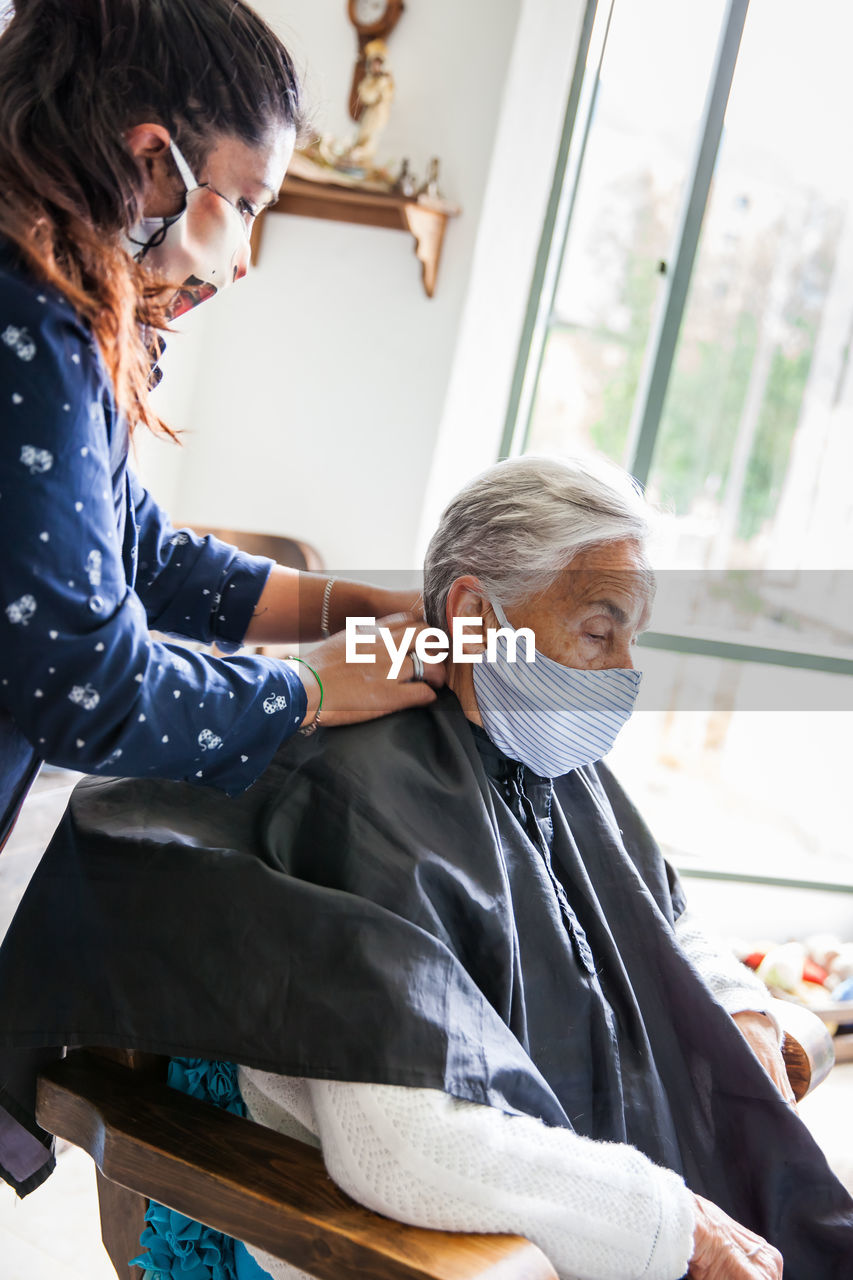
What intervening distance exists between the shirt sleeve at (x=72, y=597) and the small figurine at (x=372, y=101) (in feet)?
8.02

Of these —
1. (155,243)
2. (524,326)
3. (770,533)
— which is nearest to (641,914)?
(155,243)

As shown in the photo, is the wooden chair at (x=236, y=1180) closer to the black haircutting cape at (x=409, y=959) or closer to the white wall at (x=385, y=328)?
the black haircutting cape at (x=409, y=959)

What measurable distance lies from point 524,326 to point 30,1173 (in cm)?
284

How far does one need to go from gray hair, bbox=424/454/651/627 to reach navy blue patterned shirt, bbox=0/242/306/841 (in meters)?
0.43

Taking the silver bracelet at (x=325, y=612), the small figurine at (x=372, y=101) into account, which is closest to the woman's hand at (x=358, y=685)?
the silver bracelet at (x=325, y=612)

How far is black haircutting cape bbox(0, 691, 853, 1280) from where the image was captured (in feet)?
3.54

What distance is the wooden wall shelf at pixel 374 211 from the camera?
10.0 feet

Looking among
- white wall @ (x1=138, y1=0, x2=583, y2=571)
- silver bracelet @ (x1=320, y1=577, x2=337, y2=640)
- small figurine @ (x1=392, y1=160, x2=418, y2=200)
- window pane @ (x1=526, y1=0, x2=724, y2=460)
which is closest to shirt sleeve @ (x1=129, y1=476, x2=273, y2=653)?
silver bracelet @ (x1=320, y1=577, x2=337, y2=640)

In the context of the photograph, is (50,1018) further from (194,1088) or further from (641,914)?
(641,914)

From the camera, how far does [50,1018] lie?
3.66 ft

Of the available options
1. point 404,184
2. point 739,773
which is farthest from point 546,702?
point 739,773

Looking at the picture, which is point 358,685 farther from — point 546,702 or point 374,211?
point 374,211

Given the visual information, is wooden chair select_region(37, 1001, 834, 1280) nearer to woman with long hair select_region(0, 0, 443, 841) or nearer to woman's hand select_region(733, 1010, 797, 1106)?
woman with long hair select_region(0, 0, 443, 841)

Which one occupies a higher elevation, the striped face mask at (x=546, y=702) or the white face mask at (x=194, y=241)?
the white face mask at (x=194, y=241)
